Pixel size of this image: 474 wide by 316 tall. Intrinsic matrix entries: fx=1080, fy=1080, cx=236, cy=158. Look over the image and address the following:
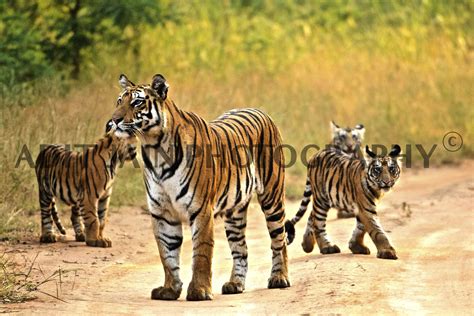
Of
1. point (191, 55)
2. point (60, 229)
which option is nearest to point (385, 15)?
point (191, 55)

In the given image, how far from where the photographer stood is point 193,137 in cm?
736

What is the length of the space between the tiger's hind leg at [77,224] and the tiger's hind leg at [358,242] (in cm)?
255

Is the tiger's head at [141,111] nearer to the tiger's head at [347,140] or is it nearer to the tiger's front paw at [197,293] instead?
the tiger's front paw at [197,293]

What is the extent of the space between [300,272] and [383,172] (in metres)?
1.32

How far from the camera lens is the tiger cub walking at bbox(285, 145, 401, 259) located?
9062 millimetres

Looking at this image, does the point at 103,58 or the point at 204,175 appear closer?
the point at 204,175

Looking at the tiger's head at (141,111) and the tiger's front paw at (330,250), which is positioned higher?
the tiger's head at (141,111)

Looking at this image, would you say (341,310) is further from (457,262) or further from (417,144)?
(417,144)

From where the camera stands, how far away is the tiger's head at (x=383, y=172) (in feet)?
29.8

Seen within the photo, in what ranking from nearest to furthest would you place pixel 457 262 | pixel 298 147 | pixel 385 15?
pixel 457 262 < pixel 298 147 < pixel 385 15

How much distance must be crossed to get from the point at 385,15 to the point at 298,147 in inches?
352

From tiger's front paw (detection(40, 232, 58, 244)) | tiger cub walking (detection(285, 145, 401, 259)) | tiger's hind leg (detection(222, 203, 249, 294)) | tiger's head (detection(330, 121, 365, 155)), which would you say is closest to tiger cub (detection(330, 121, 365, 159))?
tiger's head (detection(330, 121, 365, 155))

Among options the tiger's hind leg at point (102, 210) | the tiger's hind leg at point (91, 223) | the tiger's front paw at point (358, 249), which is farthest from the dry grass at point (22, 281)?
the tiger's front paw at point (358, 249)

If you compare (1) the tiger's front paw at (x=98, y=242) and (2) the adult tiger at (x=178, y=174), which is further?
(1) the tiger's front paw at (x=98, y=242)
